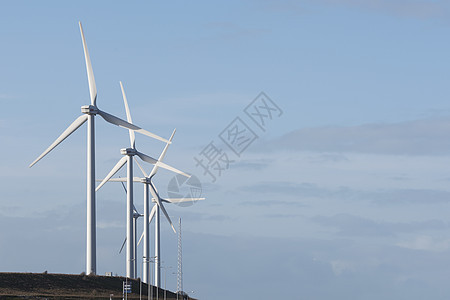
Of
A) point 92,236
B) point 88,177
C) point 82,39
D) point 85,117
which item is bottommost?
point 92,236

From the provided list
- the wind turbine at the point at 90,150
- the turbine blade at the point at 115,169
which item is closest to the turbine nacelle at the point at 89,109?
the wind turbine at the point at 90,150

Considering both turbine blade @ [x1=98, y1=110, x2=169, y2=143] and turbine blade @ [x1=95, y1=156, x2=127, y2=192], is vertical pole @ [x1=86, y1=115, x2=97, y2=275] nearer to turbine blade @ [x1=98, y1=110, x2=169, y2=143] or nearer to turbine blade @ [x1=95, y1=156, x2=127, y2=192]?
turbine blade @ [x1=98, y1=110, x2=169, y2=143]

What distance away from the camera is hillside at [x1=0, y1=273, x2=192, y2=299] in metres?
146

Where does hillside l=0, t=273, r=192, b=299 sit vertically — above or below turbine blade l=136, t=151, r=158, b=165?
below

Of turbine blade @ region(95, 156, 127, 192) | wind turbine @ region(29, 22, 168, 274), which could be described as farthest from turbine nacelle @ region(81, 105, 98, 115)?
turbine blade @ region(95, 156, 127, 192)

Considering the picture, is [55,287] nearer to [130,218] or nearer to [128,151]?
[130,218]

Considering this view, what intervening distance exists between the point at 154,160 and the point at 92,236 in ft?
146

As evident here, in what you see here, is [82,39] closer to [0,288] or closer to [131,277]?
[0,288]

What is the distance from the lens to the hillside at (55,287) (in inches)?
5738

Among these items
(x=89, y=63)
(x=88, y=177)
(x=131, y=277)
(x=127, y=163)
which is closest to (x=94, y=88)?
(x=89, y=63)

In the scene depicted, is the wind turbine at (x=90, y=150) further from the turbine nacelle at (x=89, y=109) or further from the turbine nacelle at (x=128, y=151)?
the turbine nacelle at (x=128, y=151)

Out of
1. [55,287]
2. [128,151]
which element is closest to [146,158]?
[128,151]

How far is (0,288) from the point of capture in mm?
146125

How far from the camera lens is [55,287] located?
15262 cm
